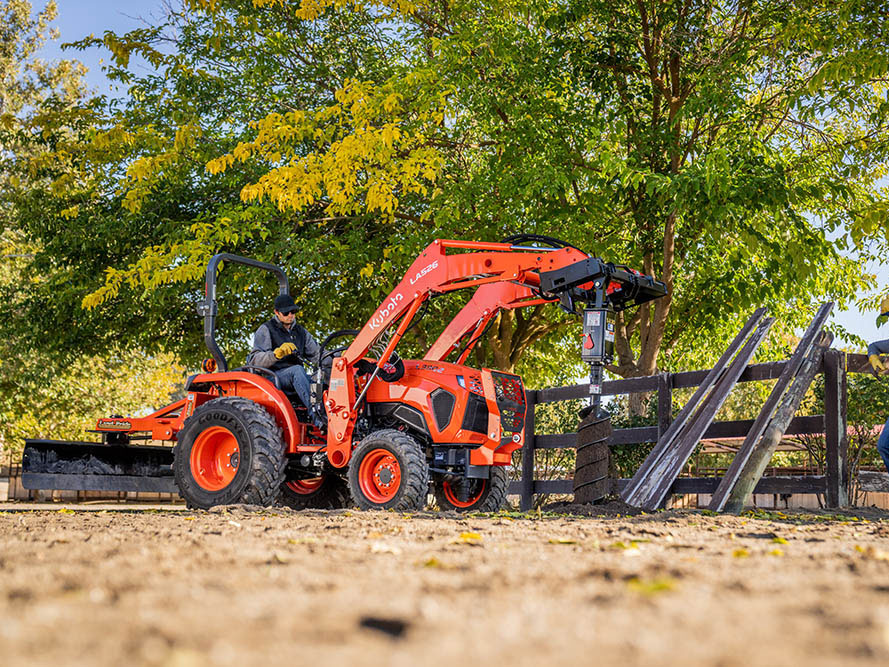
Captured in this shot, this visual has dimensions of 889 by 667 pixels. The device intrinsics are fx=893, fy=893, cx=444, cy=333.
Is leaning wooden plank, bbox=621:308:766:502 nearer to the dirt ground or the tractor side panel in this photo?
the tractor side panel

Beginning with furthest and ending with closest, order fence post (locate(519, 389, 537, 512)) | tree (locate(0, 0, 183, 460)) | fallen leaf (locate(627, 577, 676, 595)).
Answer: tree (locate(0, 0, 183, 460)) → fence post (locate(519, 389, 537, 512)) → fallen leaf (locate(627, 577, 676, 595))

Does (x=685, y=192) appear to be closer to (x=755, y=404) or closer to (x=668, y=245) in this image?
(x=668, y=245)

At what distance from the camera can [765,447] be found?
7.33 metres

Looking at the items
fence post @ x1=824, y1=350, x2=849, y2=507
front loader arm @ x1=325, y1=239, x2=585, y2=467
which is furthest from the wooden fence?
front loader arm @ x1=325, y1=239, x2=585, y2=467

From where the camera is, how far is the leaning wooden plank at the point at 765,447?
7.25m

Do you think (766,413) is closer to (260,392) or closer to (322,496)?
(322,496)

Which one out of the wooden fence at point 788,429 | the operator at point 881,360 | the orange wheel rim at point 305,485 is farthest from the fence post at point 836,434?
the orange wheel rim at point 305,485

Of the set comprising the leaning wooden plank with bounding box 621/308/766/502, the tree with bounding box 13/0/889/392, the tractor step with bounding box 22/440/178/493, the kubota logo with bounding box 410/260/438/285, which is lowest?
the tractor step with bounding box 22/440/178/493

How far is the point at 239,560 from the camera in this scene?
3422 millimetres

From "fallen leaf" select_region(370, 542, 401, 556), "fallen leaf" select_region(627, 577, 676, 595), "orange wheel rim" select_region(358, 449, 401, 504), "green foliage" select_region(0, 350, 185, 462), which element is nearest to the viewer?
"fallen leaf" select_region(627, 577, 676, 595)

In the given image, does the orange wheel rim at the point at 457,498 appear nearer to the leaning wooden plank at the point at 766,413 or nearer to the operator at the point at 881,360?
the leaning wooden plank at the point at 766,413

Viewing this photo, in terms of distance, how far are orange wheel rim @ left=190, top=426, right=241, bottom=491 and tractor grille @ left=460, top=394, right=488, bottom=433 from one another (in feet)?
7.05

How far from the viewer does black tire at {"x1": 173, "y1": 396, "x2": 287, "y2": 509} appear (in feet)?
25.3

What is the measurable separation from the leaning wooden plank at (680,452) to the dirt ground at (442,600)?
2981mm
